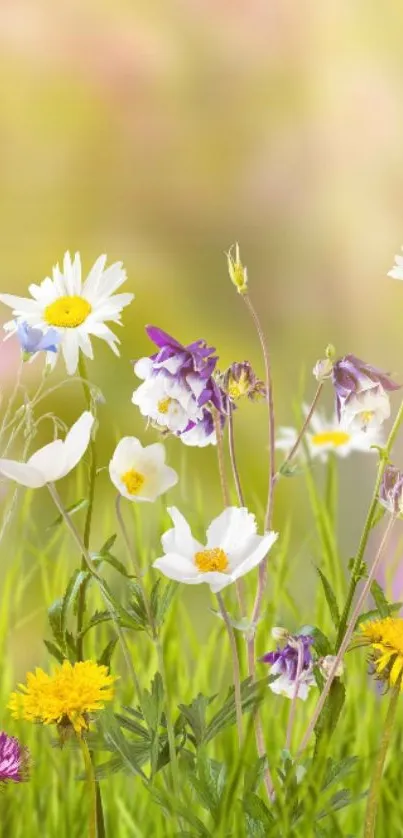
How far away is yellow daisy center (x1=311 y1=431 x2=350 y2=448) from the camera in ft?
2.84

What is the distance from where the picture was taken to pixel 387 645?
53 centimetres

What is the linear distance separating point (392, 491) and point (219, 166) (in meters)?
0.54

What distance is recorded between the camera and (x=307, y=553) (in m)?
0.79

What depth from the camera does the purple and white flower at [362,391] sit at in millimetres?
539

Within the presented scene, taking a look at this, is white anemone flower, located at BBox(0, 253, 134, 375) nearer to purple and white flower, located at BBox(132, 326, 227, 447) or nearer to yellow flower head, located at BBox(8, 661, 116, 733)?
purple and white flower, located at BBox(132, 326, 227, 447)

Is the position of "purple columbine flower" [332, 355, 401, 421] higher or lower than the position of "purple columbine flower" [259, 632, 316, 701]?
higher

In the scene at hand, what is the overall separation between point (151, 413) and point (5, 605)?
0.25 m

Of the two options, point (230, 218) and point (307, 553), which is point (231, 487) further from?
point (230, 218)

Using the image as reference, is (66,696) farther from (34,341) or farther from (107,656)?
(34,341)

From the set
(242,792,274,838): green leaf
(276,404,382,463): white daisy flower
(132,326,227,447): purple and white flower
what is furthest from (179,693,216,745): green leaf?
(276,404,382,463): white daisy flower

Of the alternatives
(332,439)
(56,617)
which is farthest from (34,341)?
(332,439)

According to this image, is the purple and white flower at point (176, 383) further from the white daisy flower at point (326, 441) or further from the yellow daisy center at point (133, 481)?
the white daisy flower at point (326, 441)

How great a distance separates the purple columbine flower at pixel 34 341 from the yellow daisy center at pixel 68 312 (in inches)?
1.1

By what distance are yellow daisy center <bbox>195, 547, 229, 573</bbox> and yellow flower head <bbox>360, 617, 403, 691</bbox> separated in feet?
0.28
